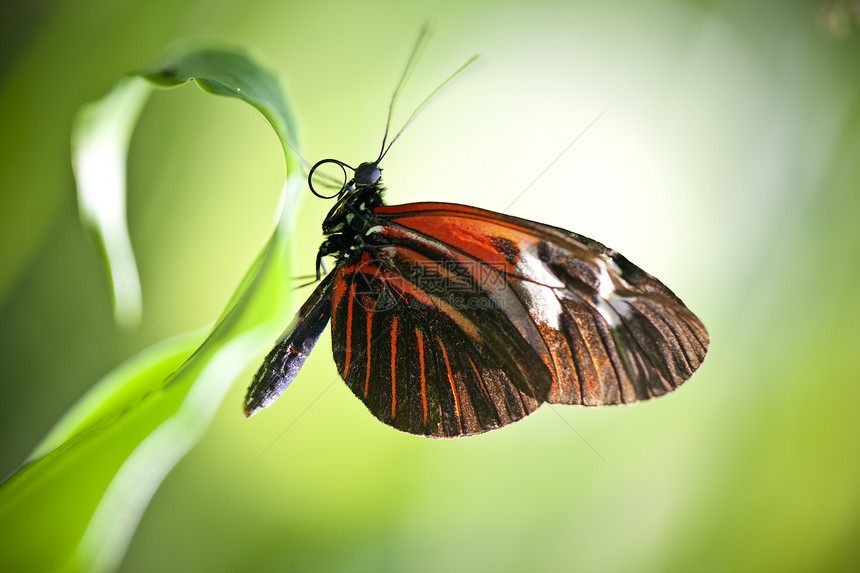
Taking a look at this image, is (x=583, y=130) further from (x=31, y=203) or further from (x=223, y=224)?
(x=31, y=203)

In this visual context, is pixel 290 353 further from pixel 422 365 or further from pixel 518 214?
pixel 518 214

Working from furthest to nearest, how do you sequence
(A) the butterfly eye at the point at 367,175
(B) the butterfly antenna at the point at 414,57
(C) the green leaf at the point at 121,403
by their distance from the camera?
(B) the butterfly antenna at the point at 414,57 < (A) the butterfly eye at the point at 367,175 < (C) the green leaf at the point at 121,403

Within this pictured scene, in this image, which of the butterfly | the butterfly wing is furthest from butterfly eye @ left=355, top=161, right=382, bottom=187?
the butterfly wing

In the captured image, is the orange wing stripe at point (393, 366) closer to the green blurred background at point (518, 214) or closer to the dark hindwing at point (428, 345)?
the dark hindwing at point (428, 345)

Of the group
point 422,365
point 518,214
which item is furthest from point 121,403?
point 518,214

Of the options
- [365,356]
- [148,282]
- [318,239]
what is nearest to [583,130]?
[318,239]

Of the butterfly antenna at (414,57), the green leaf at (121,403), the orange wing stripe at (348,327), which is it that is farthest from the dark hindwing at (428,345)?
the butterfly antenna at (414,57)
